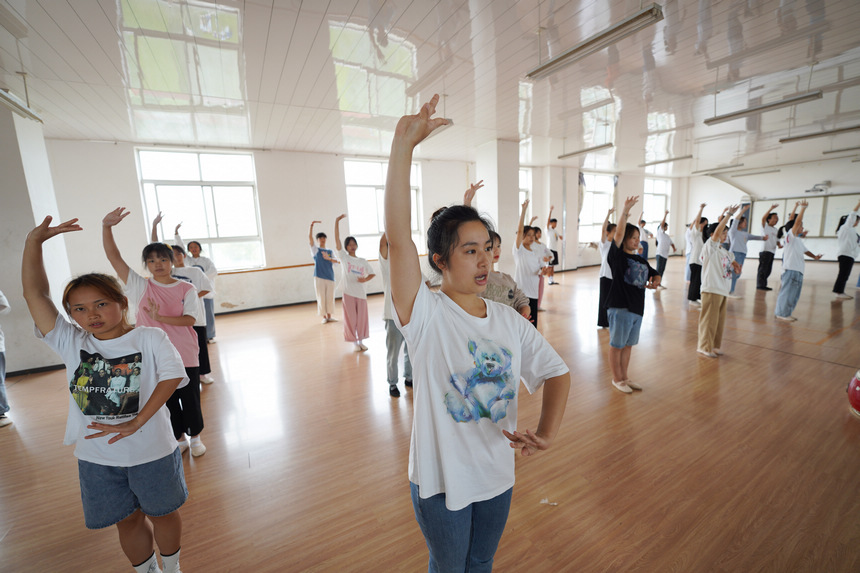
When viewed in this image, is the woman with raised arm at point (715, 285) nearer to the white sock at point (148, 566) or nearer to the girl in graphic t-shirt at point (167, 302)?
the girl in graphic t-shirt at point (167, 302)

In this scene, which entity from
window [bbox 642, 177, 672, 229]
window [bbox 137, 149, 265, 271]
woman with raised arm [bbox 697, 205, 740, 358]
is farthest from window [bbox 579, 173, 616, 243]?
window [bbox 137, 149, 265, 271]

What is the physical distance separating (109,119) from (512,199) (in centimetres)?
712

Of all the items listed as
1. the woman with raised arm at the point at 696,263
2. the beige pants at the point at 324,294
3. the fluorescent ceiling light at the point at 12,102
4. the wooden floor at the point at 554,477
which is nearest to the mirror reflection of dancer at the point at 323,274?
the beige pants at the point at 324,294

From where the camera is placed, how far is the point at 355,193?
920 cm

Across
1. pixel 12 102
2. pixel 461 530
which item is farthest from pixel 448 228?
pixel 12 102

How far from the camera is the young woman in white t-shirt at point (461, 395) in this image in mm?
991

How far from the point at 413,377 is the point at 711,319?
4.69 meters

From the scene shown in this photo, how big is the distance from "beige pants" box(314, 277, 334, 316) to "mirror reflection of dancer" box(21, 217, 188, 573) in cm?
534

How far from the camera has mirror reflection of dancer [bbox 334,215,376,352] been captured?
481 centimetres

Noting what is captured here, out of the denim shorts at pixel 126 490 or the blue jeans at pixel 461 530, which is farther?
the denim shorts at pixel 126 490

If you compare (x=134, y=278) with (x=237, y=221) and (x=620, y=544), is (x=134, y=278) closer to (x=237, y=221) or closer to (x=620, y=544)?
(x=620, y=544)

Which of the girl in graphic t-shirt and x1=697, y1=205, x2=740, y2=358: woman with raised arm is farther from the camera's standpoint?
x1=697, y1=205, x2=740, y2=358: woman with raised arm

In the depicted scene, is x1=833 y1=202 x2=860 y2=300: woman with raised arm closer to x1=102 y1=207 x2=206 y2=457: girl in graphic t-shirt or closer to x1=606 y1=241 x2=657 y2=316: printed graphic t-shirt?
x1=606 y1=241 x2=657 y2=316: printed graphic t-shirt

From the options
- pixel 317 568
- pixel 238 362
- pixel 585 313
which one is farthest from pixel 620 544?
pixel 585 313
